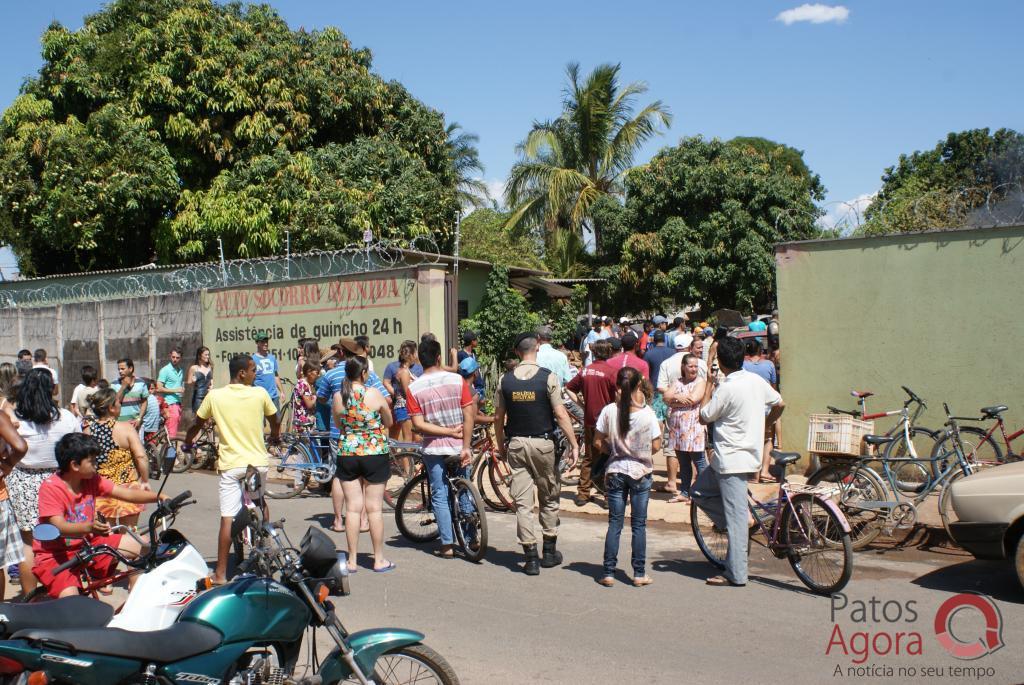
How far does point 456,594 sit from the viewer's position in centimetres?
693

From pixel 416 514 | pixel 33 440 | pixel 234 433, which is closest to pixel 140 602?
pixel 33 440

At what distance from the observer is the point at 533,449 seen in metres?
7.50

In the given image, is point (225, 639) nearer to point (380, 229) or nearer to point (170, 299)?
point (170, 299)

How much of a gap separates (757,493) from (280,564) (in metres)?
7.55

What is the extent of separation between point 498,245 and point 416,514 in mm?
28700

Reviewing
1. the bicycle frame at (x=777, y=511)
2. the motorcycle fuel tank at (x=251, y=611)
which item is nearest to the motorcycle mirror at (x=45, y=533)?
the motorcycle fuel tank at (x=251, y=611)

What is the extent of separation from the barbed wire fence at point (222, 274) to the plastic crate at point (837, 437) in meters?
7.00

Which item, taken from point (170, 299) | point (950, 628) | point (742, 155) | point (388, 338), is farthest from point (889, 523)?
point (742, 155)

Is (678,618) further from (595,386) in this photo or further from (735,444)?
(595,386)

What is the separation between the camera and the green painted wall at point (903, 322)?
403 inches

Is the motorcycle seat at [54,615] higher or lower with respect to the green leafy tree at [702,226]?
lower

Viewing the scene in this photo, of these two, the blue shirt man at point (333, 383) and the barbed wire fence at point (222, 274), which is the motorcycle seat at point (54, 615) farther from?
the barbed wire fence at point (222, 274)

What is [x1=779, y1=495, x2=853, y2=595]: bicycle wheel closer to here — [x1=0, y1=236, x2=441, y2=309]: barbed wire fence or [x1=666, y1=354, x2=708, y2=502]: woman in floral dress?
[x1=666, y1=354, x2=708, y2=502]: woman in floral dress

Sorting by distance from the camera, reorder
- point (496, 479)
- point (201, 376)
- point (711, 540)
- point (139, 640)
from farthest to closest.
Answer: point (201, 376) → point (496, 479) → point (711, 540) → point (139, 640)
